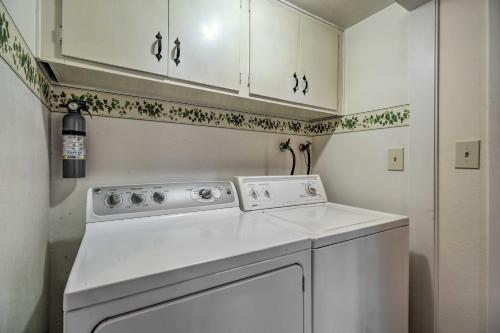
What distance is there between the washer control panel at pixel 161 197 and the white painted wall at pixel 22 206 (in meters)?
0.22

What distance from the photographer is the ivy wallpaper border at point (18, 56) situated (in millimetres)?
Result: 584

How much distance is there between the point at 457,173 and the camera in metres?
1.15

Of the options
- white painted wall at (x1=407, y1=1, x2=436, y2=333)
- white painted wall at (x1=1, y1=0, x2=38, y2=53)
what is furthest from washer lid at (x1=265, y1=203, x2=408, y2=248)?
white painted wall at (x1=1, y1=0, x2=38, y2=53)

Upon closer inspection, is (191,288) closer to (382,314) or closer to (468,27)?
(382,314)

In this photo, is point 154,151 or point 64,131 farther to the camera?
point 154,151

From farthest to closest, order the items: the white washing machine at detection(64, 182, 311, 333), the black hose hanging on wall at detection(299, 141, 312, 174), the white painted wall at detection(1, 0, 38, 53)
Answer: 1. the black hose hanging on wall at detection(299, 141, 312, 174)
2. the white painted wall at detection(1, 0, 38, 53)
3. the white washing machine at detection(64, 182, 311, 333)

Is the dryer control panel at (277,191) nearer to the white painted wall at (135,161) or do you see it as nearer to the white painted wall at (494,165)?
the white painted wall at (135,161)

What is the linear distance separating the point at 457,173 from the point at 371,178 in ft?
1.57

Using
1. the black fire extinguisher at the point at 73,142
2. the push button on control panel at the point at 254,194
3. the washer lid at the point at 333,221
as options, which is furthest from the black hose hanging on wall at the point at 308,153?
the black fire extinguisher at the point at 73,142

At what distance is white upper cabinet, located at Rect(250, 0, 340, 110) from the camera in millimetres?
1316

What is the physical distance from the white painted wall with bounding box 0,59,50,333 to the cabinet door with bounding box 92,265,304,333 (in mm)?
358

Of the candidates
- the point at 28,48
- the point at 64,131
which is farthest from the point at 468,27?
the point at 64,131

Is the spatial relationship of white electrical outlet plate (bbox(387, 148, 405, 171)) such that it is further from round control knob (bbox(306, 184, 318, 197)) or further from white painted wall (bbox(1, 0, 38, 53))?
white painted wall (bbox(1, 0, 38, 53))

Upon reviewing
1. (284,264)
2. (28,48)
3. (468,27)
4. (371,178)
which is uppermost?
(468,27)
